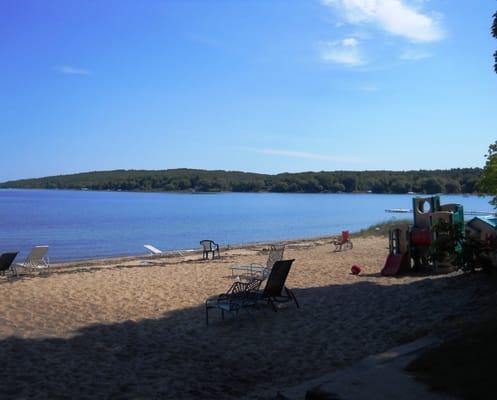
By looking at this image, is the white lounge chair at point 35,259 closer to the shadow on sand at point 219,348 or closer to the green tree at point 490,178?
the shadow on sand at point 219,348

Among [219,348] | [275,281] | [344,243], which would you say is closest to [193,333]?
[219,348]

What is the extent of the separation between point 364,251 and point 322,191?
105 m

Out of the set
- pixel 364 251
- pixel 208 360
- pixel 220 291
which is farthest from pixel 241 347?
pixel 364 251

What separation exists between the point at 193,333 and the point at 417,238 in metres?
5.93

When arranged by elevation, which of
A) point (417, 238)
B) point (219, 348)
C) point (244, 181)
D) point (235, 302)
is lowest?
point (219, 348)

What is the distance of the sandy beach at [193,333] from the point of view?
4.71 metres

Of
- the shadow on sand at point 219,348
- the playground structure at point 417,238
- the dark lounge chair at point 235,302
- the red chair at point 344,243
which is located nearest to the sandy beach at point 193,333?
the shadow on sand at point 219,348

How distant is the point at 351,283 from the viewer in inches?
388

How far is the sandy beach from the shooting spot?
4.71 metres

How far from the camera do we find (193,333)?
6.60 meters

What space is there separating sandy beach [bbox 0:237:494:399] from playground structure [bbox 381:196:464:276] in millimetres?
660

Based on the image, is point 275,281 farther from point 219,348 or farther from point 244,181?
point 244,181

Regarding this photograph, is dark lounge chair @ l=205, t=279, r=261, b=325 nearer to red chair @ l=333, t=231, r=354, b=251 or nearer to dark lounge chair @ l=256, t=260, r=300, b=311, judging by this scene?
dark lounge chair @ l=256, t=260, r=300, b=311

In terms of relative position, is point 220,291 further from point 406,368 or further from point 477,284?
point 406,368
